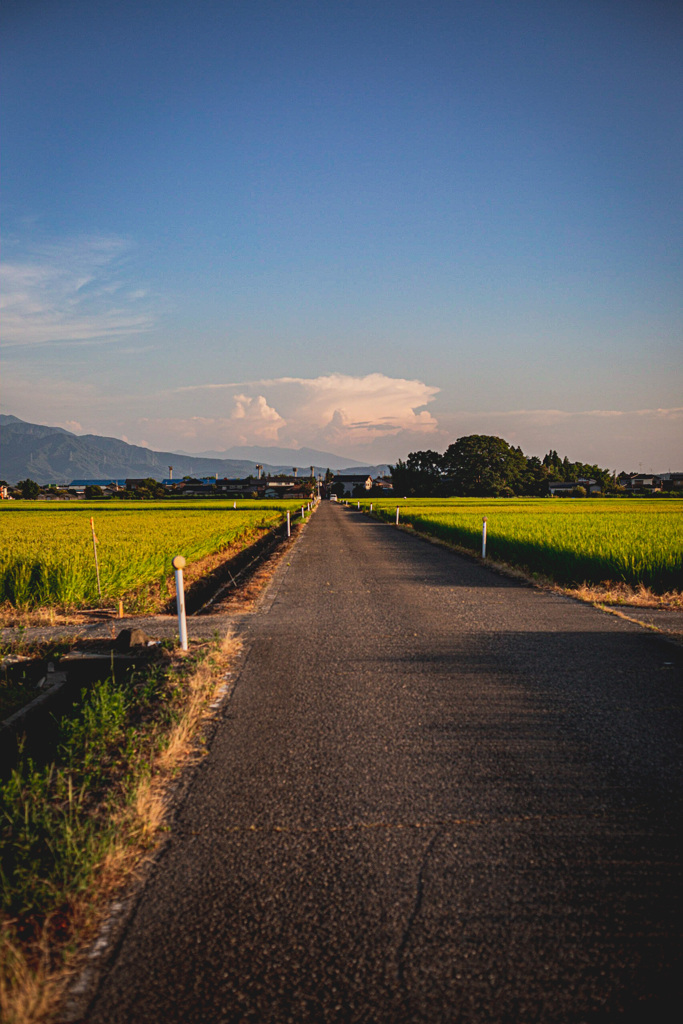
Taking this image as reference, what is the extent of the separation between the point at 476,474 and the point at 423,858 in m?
109

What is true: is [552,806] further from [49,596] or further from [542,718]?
[49,596]

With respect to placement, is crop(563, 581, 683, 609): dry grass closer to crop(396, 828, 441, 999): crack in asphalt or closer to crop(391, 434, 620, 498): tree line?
crop(396, 828, 441, 999): crack in asphalt

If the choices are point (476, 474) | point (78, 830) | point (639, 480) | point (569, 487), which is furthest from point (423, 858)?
point (639, 480)

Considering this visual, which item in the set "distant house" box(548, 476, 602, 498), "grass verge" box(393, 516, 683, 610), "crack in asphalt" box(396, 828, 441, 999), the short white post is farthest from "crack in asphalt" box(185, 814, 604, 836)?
"distant house" box(548, 476, 602, 498)

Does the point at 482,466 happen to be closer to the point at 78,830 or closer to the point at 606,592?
the point at 606,592

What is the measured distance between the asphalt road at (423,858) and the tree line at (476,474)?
103 metres

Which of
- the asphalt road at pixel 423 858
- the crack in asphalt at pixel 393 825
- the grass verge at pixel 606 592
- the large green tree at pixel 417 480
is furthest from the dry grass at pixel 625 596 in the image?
the large green tree at pixel 417 480

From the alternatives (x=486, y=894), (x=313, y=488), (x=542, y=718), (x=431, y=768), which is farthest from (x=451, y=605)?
(x=313, y=488)

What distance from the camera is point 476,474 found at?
10862 cm

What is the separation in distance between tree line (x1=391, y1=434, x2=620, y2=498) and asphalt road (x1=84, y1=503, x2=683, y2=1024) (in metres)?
103

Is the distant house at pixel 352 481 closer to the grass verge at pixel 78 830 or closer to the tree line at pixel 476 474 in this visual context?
the tree line at pixel 476 474

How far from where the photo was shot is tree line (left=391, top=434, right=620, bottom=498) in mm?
108375

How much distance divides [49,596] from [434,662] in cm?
716

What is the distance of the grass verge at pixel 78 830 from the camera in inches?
92.8
